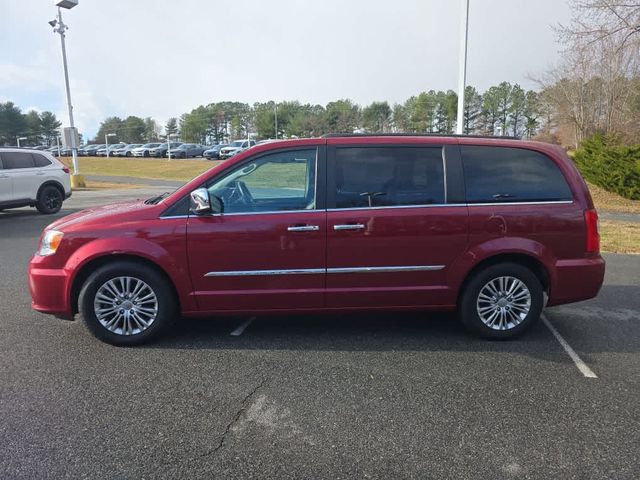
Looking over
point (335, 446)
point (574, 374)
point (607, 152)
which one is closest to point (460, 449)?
point (335, 446)

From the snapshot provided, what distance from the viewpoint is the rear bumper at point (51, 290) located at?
→ 4074mm

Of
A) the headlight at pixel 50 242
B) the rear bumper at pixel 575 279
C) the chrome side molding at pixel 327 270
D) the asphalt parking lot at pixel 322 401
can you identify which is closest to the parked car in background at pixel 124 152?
the asphalt parking lot at pixel 322 401

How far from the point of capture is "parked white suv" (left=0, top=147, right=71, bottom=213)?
468 inches

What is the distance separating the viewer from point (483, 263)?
4.29 m

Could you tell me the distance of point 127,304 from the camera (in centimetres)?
414

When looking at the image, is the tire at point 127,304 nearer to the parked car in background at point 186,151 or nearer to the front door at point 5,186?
the front door at point 5,186

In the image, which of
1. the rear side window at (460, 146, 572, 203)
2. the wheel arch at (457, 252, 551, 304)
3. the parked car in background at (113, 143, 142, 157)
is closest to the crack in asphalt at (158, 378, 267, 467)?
the wheel arch at (457, 252, 551, 304)

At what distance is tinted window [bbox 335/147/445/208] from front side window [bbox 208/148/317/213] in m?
0.28

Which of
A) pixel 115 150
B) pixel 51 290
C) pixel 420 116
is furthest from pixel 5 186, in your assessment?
pixel 420 116

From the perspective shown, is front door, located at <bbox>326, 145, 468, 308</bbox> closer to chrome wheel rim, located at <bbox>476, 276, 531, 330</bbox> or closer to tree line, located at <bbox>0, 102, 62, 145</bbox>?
chrome wheel rim, located at <bbox>476, 276, 531, 330</bbox>

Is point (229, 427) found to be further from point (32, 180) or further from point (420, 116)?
point (420, 116)

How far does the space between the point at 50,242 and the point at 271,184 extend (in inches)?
79.4

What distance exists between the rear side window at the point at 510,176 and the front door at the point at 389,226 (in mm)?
172

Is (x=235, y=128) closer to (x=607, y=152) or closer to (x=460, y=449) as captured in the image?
(x=607, y=152)
